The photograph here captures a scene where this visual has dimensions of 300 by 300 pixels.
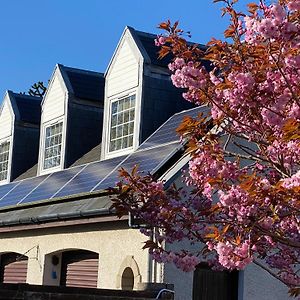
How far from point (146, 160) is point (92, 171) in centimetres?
253

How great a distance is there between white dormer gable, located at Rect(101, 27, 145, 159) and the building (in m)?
0.03

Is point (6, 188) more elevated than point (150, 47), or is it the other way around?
point (150, 47)

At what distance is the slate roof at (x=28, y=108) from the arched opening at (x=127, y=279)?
10.4 metres

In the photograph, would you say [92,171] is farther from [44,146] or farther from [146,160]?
[44,146]

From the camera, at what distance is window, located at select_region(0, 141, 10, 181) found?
23109 mm

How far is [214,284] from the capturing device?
13.4 m

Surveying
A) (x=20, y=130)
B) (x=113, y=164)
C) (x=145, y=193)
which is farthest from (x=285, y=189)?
(x=20, y=130)

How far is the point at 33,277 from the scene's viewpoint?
644 inches

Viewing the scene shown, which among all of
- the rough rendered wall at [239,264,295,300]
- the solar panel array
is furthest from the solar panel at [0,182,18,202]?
the rough rendered wall at [239,264,295,300]

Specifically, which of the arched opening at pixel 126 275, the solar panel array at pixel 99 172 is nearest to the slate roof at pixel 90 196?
the solar panel array at pixel 99 172

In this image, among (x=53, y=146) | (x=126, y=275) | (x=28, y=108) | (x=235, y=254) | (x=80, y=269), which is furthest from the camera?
(x=28, y=108)

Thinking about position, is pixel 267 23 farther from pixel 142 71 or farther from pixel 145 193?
pixel 142 71

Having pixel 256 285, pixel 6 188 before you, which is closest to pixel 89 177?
pixel 256 285

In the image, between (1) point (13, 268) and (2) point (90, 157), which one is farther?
(2) point (90, 157)
